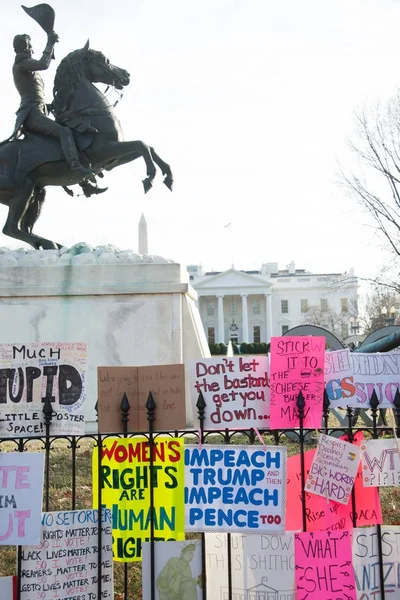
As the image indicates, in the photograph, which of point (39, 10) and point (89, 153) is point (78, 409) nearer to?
point (89, 153)

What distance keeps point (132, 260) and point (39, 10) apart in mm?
3943

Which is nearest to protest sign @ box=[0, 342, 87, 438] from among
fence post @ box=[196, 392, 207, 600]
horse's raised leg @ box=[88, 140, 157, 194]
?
fence post @ box=[196, 392, 207, 600]

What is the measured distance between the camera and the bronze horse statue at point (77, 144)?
31.1 ft

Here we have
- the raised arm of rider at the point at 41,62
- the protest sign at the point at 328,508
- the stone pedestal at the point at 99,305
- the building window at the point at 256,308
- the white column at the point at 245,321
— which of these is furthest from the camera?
the building window at the point at 256,308

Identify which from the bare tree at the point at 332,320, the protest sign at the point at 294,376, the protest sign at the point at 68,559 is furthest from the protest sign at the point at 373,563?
the bare tree at the point at 332,320

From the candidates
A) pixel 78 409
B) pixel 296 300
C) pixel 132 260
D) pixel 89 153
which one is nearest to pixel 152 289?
pixel 132 260

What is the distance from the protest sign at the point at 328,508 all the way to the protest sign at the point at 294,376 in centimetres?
27

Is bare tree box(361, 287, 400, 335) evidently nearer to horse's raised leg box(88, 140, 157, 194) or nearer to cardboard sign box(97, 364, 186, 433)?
horse's raised leg box(88, 140, 157, 194)

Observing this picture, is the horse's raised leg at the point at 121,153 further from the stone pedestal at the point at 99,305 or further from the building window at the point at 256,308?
the building window at the point at 256,308

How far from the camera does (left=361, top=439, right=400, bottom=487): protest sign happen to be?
3512mm

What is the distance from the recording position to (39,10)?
989 centimetres

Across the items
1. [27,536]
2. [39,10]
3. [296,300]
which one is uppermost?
[296,300]

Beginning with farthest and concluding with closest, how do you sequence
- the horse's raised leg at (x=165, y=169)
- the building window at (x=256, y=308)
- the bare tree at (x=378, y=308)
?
the building window at (x=256, y=308), the bare tree at (x=378, y=308), the horse's raised leg at (x=165, y=169)

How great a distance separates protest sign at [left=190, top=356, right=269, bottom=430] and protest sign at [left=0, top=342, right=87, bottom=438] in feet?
1.99
